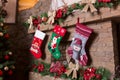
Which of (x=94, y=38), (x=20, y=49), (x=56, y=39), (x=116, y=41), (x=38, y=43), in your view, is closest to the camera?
(x=116, y=41)

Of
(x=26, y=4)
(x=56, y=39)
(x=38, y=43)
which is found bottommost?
(x=38, y=43)

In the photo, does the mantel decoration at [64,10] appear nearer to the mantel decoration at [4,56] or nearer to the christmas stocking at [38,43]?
the christmas stocking at [38,43]

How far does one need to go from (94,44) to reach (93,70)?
400mm

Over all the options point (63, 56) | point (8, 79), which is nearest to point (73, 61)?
point (63, 56)

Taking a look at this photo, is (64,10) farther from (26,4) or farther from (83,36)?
(26,4)

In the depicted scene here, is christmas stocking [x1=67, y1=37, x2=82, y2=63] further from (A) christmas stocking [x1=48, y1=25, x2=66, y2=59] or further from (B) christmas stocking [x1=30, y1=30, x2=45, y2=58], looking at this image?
Answer: (B) christmas stocking [x1=30, y1=30, x2=45, y2=58]

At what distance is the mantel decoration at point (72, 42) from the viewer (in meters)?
2.59

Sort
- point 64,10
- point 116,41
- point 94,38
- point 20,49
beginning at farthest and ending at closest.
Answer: point 20,49 → point 64,10 → point 94,38 → point 116,41

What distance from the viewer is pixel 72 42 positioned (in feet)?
9.45

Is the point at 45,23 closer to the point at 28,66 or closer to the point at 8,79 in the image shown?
the point at 28,66

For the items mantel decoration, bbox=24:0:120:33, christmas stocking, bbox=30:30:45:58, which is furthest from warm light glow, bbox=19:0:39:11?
christmas stocking, bbox=30:30:45:58

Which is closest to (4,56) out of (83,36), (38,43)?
(38,43)

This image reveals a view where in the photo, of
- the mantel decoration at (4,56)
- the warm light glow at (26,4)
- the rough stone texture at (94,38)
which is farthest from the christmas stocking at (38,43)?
the warm light glow at (26,4)

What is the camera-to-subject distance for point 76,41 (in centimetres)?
280
